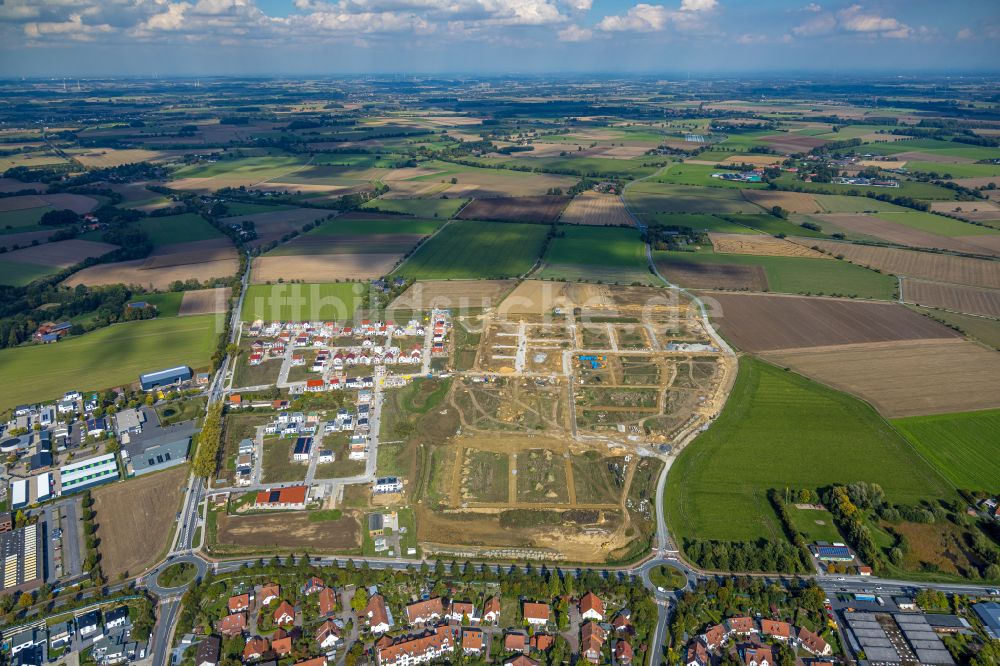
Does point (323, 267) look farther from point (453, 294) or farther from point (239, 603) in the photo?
point (239, 603)

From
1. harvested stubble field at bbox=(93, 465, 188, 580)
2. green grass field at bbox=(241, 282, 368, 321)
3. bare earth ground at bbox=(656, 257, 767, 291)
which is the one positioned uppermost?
bare earth ground at bbox=(656, 257, 767, 291)

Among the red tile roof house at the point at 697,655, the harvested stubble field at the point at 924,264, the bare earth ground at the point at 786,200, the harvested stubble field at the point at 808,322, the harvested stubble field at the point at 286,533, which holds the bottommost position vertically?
the harvested stubble field at the point at 286,533

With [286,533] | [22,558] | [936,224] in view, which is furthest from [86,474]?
[936,224]

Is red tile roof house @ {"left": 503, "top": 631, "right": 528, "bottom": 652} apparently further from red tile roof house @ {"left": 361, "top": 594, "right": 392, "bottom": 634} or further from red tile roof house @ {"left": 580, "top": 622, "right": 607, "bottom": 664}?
A: red tile roof house @ {"left": 361, "top": 594, "right": 392, "bottom": 634}

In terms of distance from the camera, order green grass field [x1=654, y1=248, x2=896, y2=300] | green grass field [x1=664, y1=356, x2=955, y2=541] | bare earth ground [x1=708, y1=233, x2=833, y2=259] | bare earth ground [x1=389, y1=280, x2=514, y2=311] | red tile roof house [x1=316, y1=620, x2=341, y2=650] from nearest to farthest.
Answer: red tile roof house [x1=316, y1=620, x2=341, y2=650]
green grass field [x1=664, y1=356, x2=955, y2=541]
bare earth ground [x1=389, y1=280, x2=514, y2=311]
green grass field [x1=654, y1=248, x2=896, y2=300]
bare earth ground [x1=708, y1=233, x2=833, y2=259]

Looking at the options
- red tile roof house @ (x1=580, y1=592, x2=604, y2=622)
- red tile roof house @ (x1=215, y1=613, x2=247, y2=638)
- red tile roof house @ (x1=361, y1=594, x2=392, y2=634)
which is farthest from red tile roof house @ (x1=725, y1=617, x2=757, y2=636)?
red tile roof house @ (x1=215, y1=613, x2=247, y2=638)

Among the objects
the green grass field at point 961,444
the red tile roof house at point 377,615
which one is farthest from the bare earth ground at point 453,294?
the green grass field at point 961,444

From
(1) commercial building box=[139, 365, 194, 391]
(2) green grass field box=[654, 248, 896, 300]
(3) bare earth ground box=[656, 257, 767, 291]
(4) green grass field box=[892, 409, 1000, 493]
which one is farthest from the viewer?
(3) bare earth ground box=[656, 257, 767, 291]

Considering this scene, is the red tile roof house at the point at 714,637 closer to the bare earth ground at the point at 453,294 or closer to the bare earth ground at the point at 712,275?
the bare earth ground at the point at 453,294
